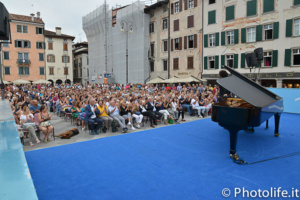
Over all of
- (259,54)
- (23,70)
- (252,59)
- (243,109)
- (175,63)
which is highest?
(23,70)

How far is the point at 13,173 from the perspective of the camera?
246 cm

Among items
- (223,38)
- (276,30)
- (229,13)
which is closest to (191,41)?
(223,38)

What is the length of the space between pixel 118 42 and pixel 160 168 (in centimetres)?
3392

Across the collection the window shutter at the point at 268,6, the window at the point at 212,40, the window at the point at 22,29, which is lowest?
the window at the point at 212,40

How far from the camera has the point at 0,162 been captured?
2725mm

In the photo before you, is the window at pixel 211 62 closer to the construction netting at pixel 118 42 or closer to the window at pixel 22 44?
the construction netting at pixel 118 42

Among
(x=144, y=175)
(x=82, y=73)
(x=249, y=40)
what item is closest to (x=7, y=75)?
(x=82, y=73)

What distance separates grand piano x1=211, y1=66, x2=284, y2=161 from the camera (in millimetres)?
5512

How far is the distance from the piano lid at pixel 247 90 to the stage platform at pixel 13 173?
481cm

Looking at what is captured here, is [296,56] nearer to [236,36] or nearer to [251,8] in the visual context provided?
[236,36]

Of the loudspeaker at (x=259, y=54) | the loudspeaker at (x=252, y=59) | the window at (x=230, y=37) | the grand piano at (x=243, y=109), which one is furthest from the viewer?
the window at (x=230, y=37)

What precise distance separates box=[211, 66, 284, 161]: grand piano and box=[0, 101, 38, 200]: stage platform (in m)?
4.76

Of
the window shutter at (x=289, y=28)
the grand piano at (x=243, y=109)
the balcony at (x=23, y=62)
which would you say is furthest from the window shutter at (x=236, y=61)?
the balcony at (x=23, y=62)

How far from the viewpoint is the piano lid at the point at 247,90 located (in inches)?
224
